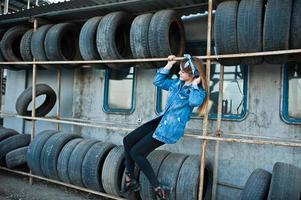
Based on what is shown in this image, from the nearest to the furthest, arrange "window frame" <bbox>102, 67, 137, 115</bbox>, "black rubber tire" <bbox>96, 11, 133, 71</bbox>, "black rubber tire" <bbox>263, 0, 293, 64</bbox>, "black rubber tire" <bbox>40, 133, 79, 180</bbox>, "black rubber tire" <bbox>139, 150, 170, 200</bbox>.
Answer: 1. "black rubber tire" <bbox>263, 0, 293, 64</bbox>
2. "black rubber tire" <bbox>139, 150, 170, 200</bbox>
3. "black rubber tire" <bbox>96, 11, 133, 71</bbox>
4. "black rubber tire" <bbox>40, 133, 79, 180</bbox>
5. "window frame" <bbox>102, 67, 137, 115</bbox>

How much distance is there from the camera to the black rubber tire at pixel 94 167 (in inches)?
183

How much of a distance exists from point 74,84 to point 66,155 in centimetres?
181

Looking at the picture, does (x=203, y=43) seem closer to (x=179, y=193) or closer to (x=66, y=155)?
(x=179, y=193)

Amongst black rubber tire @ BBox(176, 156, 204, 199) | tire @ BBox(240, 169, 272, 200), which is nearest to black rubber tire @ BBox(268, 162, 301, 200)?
tire @ BBox(240, 169, 272, 200)

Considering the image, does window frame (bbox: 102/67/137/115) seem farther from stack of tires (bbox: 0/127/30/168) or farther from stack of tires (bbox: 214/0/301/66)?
stack of tires (bbox: 214/0/301/66)

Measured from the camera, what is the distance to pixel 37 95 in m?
5.77

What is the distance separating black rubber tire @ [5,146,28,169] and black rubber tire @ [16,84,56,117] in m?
0.65

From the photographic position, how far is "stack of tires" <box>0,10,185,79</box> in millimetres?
4266

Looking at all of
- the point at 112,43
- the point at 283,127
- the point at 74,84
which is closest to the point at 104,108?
the point at 74,84

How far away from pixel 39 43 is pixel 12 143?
5.98 feet

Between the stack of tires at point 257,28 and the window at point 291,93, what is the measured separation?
0.49m

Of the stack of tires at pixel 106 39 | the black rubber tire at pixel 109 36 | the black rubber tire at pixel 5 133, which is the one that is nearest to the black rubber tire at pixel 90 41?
the stack of tires at pixel 106 39

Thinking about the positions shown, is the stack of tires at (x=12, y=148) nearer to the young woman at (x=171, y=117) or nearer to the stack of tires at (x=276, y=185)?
the young woman at (x=171, y=117)

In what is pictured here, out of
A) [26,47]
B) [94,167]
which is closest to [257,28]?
[94,167]
